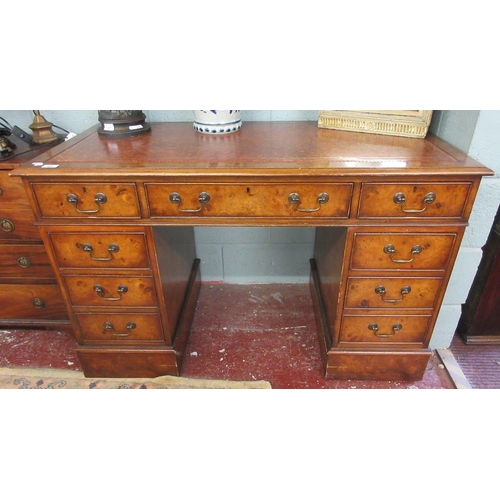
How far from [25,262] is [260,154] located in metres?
1.10

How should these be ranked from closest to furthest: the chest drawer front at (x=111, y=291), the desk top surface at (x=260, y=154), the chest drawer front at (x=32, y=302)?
the desk top surface at (x=260, y=154) < the chest drawer front at (x=111, y=291) < the chest drawer front at (x=32, y=302)

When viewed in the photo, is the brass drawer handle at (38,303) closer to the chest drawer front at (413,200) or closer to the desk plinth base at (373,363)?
the desk plinth base at (373,363)

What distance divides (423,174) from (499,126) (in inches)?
15.6

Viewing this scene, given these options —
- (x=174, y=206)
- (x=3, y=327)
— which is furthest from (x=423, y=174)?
(x=3, y=327)

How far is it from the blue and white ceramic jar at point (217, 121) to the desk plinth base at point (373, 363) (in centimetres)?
92

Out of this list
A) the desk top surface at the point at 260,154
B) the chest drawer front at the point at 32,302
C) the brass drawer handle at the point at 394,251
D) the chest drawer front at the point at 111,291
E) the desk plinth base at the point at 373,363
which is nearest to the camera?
the desk top surface at the point at 260,154

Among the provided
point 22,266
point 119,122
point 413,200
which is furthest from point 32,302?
point 413,200

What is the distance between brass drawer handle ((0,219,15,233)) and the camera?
4.84ft

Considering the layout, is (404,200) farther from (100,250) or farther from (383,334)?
(100,250)

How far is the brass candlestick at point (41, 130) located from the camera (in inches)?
61.3

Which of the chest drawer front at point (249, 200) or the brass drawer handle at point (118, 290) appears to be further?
the brass drawer handle at point (118, 290)

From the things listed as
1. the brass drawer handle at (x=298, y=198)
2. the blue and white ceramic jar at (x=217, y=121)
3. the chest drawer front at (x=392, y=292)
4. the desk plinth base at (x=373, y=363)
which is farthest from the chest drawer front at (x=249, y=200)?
the desk plinth base at (x=373, y=363)

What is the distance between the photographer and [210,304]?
1.97 m

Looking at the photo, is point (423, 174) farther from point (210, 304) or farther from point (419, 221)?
point (210, 304)
